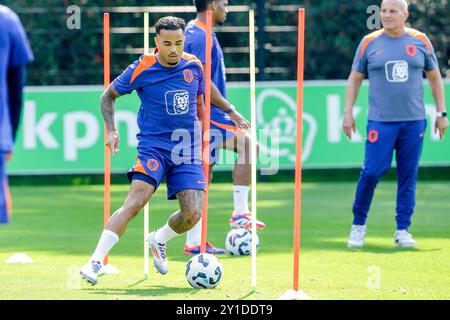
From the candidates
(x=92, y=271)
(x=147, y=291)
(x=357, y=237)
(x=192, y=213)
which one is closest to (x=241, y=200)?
(x=357, y=237)

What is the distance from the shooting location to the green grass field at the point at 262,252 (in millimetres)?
7766

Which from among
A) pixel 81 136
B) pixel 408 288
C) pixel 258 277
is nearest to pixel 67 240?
pixel 258 277

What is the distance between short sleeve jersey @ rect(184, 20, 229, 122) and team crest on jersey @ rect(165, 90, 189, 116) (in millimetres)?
1516

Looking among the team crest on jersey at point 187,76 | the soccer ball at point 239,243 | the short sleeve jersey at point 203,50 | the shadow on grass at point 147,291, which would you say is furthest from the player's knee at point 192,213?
the short sleeve jersey at point 203,50

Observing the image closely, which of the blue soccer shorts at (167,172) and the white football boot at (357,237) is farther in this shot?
the white football boot at (357,237)

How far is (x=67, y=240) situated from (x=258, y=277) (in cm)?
306

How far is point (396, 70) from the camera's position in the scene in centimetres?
1034

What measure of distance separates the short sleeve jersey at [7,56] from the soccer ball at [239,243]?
3.98 metres

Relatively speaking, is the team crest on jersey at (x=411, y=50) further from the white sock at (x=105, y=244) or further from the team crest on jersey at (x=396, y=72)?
the white sock at (x=105, y=244)

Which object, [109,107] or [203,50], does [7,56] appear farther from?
[203,50]

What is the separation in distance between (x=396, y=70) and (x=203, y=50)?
1.80 metres

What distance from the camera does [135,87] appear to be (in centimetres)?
827
